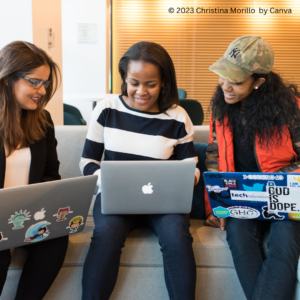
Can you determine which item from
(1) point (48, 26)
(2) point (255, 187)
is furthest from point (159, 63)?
(1) point (48, 26)

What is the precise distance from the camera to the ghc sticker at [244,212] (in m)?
1.36

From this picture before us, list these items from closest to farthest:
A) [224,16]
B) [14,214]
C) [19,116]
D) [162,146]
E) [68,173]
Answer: [14,214] → [19,116] → [162,146] → [68,173] → [224,16]

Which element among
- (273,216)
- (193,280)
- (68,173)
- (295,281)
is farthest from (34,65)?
(295,281)

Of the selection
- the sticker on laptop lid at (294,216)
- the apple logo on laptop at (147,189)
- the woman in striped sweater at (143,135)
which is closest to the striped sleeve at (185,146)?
the woman in striped sweater at (143,135)

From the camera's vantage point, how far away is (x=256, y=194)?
1.30 meters

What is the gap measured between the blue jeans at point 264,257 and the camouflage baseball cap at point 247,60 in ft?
2.14

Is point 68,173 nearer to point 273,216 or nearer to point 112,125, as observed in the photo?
point 112,125

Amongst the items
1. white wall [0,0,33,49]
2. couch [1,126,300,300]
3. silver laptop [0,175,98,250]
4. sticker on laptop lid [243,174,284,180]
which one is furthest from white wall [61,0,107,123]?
sticker on laptop lid [243,174,284,180]

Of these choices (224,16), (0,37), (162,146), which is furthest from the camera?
(224,16)

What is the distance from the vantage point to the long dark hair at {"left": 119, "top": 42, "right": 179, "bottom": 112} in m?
1.48

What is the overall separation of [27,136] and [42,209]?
39 cm

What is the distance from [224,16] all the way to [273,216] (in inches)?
187

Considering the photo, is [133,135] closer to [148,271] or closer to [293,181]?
[148,271]

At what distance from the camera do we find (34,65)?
131 cm
